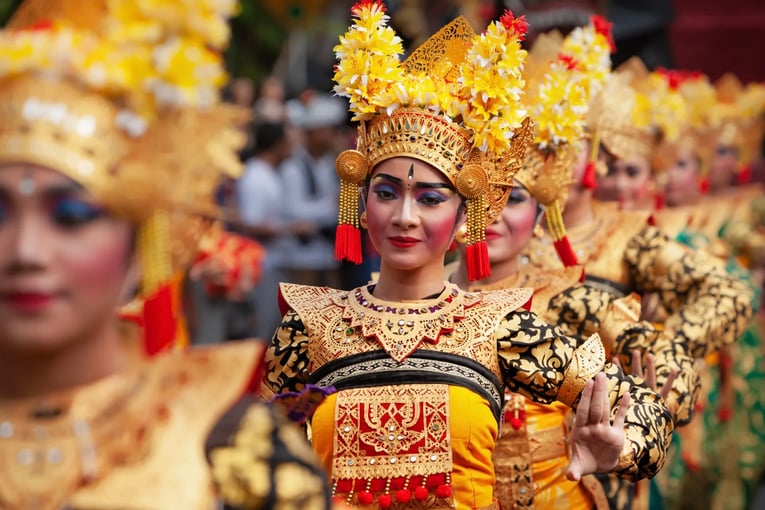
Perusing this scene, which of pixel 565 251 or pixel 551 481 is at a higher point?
pixel 565 251

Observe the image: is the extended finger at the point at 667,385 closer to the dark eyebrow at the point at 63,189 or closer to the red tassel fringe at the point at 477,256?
the red tassel fringe at the point at 477,256

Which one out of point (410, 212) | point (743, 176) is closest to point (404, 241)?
A: point (410, 212)

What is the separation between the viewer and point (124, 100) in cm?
290

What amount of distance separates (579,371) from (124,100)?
2055 millimetres

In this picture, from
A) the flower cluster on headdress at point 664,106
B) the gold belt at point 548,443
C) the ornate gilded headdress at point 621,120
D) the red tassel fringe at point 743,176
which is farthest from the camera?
the red tassel fringe at point 743,176

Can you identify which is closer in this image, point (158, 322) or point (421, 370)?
point (158, 322)

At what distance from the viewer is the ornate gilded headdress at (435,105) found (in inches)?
180

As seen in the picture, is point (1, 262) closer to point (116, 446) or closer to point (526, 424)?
point (116, 446)

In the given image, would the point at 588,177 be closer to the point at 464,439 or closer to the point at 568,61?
the point at 568,61

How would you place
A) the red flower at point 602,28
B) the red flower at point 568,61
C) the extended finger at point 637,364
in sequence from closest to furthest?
1. the extended finger at point 637,364
2. the red flower at point 568,61
3. the red flower at point 602,28

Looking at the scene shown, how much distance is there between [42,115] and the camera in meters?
2.85

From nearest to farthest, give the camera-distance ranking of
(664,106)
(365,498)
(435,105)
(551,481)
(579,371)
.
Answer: (365,498) → (579,371) → (435,105) → (551,481) → (664,106)

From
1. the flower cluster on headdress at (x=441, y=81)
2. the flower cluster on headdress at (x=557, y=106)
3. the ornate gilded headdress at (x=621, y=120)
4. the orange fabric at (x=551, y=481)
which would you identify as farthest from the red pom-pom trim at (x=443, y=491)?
the ornate gilded headdress at (x=621, y=120)

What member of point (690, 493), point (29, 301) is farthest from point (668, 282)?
point (29, 301)
